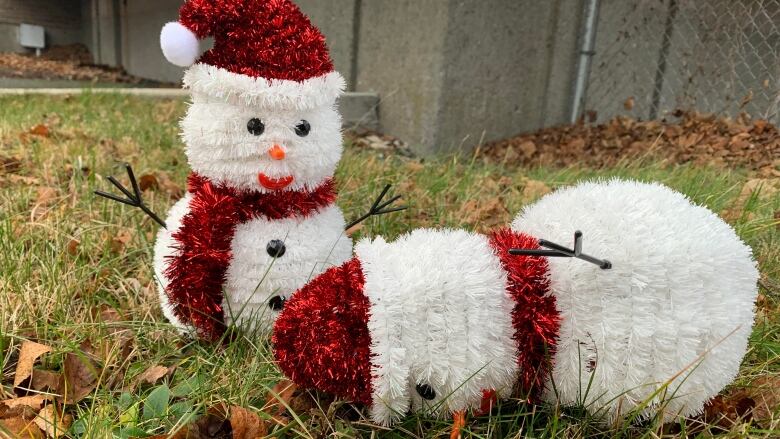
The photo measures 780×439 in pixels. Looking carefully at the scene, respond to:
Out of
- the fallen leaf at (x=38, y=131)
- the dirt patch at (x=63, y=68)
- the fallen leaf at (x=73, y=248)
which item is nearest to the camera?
the fallen leaf at (x=73, y=248)

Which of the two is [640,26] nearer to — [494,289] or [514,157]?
[514,157]

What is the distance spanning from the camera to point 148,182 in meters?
2.11

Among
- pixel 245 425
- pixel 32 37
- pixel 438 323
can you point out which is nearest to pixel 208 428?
pixel 245 425

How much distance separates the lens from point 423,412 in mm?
918

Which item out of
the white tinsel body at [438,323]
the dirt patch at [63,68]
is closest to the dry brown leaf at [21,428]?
the white tinsel body at [438,323]

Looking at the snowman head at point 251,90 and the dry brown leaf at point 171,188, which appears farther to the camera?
the dry brown leaf at point 171,188

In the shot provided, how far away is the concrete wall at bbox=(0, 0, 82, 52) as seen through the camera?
6.29 meters

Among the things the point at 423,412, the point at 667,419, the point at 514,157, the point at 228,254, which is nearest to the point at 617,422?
the point at 667,419

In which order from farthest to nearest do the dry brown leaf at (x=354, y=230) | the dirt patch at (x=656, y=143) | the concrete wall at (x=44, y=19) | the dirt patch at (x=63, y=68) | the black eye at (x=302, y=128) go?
the concrete wall at (x=44, y=19) → the dirt patch at (x=63, y=68) → the dirt patch at (x=656, y=143) → the dry brown leaf at (x=354, y=230) → the black eye at (x=302, y=128)

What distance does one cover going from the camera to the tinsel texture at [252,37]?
3.52 feet

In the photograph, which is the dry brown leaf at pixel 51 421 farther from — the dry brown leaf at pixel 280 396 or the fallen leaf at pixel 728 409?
the fallen leaf at pixel 728 409

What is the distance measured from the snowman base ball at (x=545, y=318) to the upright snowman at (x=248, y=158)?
0.27m

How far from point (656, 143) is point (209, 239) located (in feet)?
9.58

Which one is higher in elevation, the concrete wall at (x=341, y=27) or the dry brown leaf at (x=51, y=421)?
the concrete wall at (x=341, y=27)
